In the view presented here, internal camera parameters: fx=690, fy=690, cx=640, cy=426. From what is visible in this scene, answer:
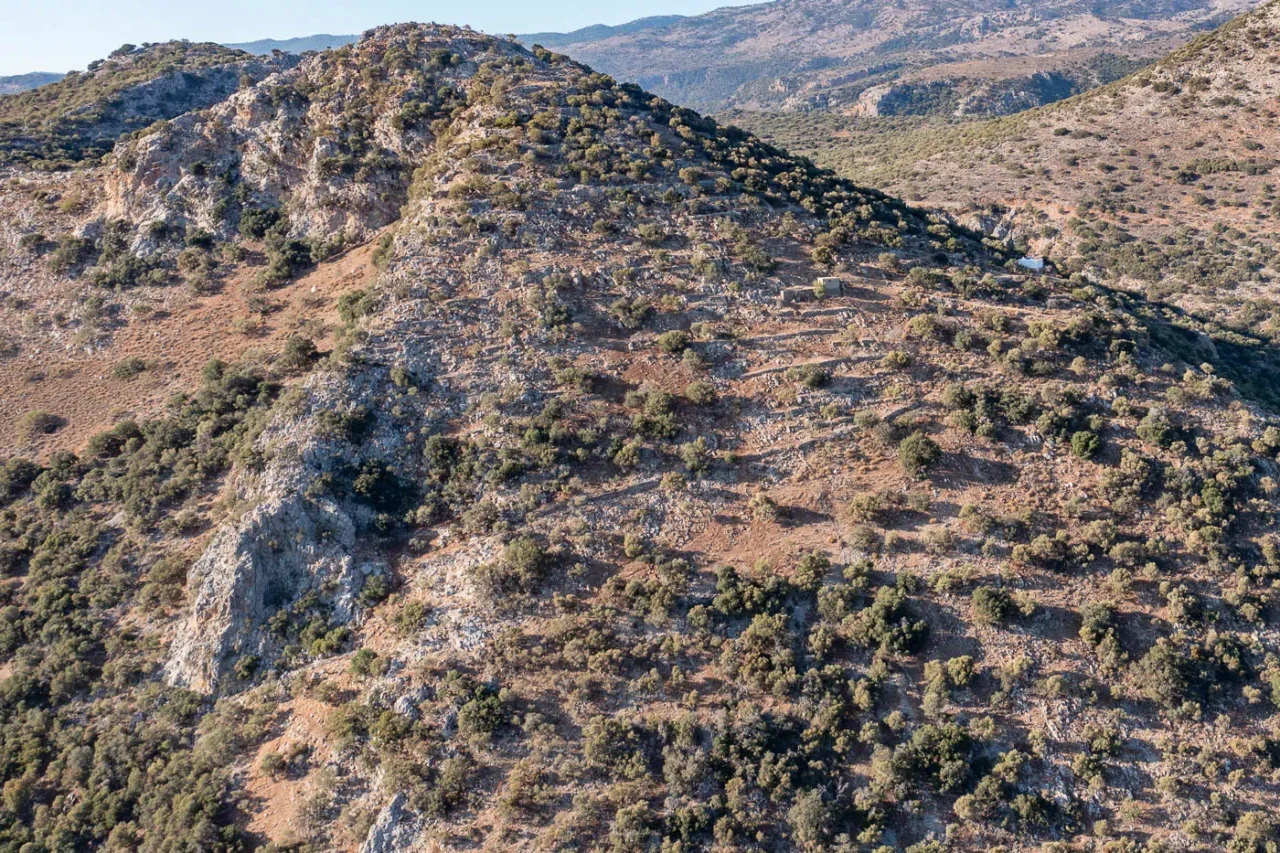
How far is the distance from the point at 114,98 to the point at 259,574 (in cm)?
9309

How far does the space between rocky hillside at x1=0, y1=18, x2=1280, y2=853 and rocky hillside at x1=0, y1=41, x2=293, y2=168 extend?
32.0 m

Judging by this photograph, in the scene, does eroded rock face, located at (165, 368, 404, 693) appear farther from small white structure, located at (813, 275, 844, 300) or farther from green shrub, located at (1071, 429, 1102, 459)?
green shrub, located at (1071, 429, 1102, 459)

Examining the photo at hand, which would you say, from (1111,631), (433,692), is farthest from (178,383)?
(1111,631)

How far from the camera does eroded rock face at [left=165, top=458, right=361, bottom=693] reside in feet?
104

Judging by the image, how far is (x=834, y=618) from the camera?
29938mm

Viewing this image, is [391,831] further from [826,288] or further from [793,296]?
[826,288]

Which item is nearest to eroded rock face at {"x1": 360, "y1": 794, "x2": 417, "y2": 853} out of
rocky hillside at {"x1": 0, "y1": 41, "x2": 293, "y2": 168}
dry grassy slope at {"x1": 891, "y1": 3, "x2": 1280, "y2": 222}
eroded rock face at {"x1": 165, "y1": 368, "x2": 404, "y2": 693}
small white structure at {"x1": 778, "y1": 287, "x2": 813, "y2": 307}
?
eroded rock face at {"x1": 165, "y1": 368, "x2": 404, "y2": 693}

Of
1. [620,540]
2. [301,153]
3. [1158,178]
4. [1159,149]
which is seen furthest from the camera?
[1159,149]

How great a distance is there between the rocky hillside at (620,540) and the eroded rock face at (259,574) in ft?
0.64

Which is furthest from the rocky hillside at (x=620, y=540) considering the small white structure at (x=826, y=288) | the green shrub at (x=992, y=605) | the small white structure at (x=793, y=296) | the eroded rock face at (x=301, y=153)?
the eroded rock face at (x=301, y=153)

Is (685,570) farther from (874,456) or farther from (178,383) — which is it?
(178,383)

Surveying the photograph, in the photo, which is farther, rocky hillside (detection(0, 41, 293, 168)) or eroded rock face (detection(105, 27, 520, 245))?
rocky hillside (detection(0, 41, 293, 168))

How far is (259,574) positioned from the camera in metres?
32.7

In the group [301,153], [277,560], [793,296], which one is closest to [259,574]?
[277,560]
